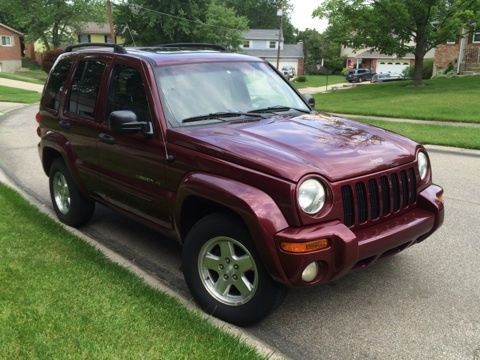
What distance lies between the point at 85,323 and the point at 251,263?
45.4 inches

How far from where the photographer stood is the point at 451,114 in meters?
15.8

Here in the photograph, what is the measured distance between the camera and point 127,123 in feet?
13.6

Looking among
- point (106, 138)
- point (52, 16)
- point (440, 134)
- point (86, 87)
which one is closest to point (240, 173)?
point (106, 138)

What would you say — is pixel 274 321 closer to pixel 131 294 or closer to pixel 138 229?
pixel 131 294

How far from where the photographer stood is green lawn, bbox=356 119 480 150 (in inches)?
421

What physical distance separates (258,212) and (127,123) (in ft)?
4.70

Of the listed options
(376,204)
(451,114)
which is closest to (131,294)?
(376,204)

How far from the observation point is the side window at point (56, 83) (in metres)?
5.77

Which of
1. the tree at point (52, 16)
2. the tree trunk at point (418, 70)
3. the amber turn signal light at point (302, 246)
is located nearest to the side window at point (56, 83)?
the amber turn signal light at point (302, 246)

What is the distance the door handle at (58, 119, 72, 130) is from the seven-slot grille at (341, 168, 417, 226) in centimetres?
318

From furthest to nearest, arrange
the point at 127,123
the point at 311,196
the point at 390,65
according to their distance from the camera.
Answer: the point at 390,65 < the point at 127,123 < the point at 311,196

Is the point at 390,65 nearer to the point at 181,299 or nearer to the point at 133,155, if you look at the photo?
the point at 133,155

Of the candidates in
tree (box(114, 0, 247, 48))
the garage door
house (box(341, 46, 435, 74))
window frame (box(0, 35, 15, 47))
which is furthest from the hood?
the garage door

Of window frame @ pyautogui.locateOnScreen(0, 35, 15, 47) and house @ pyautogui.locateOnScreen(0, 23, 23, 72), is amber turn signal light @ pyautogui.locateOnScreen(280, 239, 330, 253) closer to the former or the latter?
house @ pyautogui.locateOnScreen(0, 23, 23, 72)
